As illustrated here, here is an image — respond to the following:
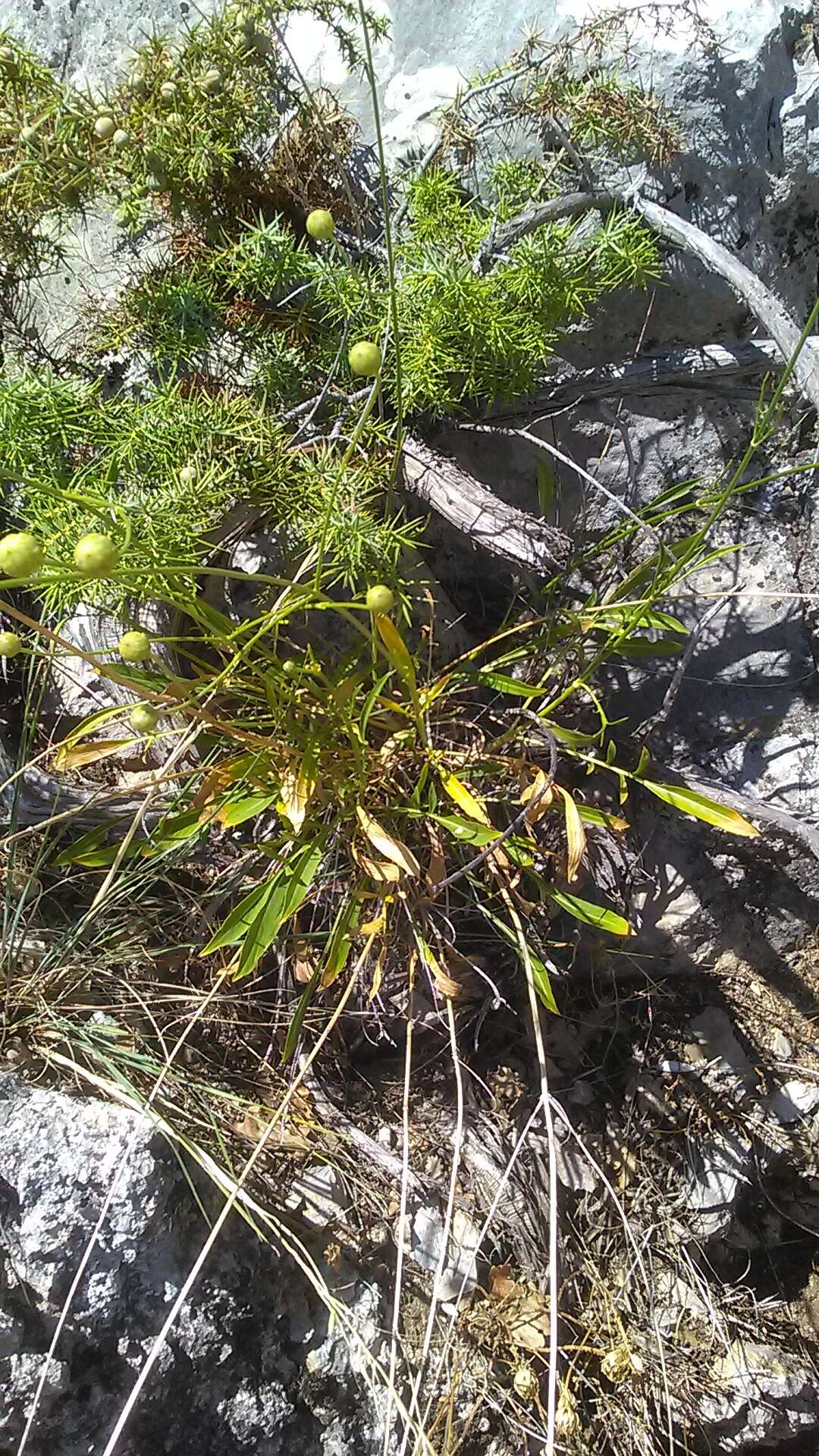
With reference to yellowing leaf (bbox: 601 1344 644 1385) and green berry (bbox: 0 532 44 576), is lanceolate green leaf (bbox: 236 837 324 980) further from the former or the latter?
yellowing leaf (bbox: 601 1344 644 1385)

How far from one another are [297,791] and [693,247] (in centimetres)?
102

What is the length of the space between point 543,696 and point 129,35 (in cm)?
137

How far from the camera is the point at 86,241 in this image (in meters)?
1.68

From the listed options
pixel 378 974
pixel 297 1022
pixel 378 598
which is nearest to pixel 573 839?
pixel 378 974

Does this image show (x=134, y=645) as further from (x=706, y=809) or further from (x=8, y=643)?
(x=706, y=809)

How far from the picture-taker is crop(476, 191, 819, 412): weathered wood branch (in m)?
1.37

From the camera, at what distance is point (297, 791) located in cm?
139

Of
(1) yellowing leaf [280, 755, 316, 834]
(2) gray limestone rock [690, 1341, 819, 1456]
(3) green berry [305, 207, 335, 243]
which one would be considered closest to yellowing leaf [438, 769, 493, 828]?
(1) yellowing leaf [280, 755, 316, 834]

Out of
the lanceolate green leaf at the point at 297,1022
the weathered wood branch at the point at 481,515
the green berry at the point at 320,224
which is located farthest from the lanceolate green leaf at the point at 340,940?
the green berry at the point at 320,224

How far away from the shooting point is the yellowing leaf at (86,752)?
1473mm

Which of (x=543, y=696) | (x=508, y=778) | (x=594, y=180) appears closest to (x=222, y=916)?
(x=508, y=778)

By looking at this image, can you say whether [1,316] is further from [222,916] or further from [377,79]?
[222,916]

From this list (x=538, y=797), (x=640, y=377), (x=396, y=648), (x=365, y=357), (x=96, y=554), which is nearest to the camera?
(x=96, y=554)

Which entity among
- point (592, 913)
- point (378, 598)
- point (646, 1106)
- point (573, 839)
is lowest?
point (646, 1106)
